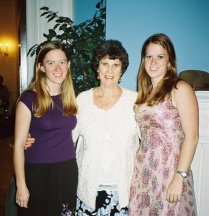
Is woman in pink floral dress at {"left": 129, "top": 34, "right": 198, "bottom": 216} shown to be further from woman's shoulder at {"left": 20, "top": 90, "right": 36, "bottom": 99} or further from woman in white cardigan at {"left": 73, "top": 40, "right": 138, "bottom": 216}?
woman's shoulder at {"left": 20, "top": 90, "right": 36, "bottom": 99}

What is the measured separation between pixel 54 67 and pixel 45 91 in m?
0.18

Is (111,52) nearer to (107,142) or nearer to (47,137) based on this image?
(107,142)

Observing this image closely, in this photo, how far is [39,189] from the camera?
5.69 ft

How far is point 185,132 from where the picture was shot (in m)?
1.58

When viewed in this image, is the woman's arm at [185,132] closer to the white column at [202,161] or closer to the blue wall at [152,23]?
the white column at [202,161]

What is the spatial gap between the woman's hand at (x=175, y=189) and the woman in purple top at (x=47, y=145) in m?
0.68

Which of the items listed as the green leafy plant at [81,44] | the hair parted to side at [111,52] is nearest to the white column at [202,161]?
the hair parted to side at [111,52]

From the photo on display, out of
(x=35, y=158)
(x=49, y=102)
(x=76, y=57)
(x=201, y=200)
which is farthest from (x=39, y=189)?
(x=201, y=200)

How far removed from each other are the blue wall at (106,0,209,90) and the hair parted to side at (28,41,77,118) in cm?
69

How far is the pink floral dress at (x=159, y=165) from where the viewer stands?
1628 millimetres

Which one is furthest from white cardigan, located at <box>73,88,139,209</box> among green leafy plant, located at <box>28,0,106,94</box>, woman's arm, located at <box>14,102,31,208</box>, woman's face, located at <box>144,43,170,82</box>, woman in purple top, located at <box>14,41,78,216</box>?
green leafy plant, located at <box>28,0,106,94</box>

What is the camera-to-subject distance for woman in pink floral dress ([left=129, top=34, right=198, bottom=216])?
157 cm

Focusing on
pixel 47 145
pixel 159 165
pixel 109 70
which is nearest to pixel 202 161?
pixel 159 165

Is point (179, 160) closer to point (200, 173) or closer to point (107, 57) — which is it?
point (200, 173)
